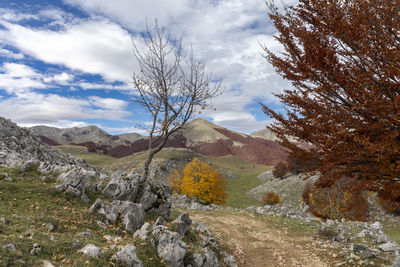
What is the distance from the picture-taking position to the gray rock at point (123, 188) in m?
13.4

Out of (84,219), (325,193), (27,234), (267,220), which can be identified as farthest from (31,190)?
(325,193)

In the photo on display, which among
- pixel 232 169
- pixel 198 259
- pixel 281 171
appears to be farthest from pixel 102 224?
pixel 232 169

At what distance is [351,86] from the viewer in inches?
263

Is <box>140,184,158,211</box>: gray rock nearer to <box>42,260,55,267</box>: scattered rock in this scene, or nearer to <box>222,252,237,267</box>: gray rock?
<box>222,252,237,267</box>: gray rock

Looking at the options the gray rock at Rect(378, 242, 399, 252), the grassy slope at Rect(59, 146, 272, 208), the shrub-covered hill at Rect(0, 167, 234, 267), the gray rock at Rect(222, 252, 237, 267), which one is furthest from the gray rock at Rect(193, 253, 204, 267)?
the grassy slope at Rect(59, 146, 272, 208)

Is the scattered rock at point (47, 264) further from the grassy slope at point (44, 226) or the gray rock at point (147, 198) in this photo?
the gray rock at point (147, 198)

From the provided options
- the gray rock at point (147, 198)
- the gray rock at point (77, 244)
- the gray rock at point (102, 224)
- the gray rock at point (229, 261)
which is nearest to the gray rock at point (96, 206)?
the gray rock at point (102, 224)

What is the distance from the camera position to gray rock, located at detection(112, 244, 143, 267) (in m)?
6.83

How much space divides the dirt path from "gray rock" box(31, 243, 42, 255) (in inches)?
356

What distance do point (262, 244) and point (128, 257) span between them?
32.7 ft

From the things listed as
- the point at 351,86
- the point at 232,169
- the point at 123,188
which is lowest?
the point at 232,169

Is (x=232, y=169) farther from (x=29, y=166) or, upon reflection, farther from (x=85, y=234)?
(x=85, y=234)

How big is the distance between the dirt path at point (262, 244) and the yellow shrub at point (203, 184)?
1690cm

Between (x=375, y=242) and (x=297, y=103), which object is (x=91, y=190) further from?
(x=375, y=242)
